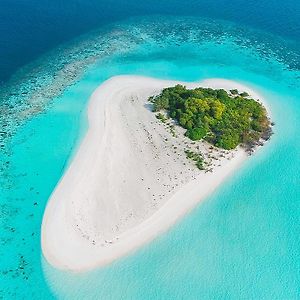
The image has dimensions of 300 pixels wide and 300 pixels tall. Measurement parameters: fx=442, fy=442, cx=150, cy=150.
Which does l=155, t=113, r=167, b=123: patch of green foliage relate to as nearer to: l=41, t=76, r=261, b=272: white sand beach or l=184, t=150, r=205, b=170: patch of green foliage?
l=41, t=76, r=261, b=272: white sand beach

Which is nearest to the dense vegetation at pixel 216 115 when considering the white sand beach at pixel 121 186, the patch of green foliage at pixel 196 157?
the white sand beach at pixel 121 186

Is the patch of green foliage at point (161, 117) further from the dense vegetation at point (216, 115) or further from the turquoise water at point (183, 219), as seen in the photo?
the turquoise water at point (183, 219)

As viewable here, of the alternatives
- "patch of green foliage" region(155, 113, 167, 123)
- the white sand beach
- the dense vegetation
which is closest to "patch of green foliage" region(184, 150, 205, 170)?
the white sand beach

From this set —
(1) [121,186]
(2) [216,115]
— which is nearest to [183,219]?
(1) [121,186]

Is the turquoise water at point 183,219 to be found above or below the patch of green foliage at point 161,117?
below

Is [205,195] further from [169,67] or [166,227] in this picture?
[169,67]

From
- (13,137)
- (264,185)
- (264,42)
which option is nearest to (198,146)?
(264,185)
